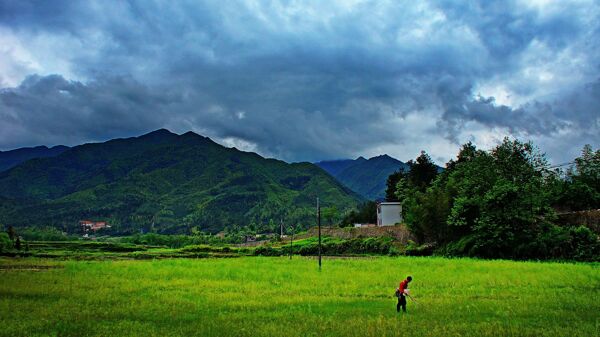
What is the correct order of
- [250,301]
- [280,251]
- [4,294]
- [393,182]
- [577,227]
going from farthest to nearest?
[393,182] < [280,251] < [577,227] < [4,294] < [250,301]

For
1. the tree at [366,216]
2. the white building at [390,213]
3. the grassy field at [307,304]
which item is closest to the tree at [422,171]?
the white building at [390,213]

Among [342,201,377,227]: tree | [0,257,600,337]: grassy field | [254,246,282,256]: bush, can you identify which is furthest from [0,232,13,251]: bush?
[342,201,377,227]: tree

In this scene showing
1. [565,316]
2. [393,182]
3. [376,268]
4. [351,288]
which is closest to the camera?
[565,316]

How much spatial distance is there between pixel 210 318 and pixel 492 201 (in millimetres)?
39790

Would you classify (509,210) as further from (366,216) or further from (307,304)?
(366,216)

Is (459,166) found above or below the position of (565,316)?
above

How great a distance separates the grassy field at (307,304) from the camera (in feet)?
49.0

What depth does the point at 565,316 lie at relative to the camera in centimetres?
1664

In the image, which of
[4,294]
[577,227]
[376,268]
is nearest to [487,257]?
[577,227]

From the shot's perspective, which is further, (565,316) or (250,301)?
(250,301)

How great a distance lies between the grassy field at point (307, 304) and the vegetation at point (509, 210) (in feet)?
44.1

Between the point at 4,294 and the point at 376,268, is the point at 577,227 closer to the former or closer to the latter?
the point at 376,268

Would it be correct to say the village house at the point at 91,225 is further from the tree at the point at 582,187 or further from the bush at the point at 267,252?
the tree at the point at 582,187

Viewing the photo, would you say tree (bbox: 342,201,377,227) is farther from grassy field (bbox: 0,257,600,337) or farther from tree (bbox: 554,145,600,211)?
grassy field (bbox: 0,257,600,337)
